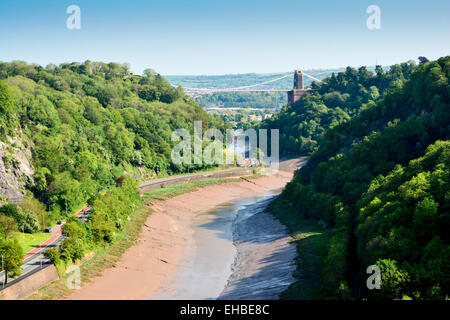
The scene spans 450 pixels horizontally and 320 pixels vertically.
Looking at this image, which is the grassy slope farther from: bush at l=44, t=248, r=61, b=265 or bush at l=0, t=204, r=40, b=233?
bush at l=0, t=204, r=40, b=233

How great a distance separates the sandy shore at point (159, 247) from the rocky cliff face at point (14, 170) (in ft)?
44.9

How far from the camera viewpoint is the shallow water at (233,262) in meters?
36.8

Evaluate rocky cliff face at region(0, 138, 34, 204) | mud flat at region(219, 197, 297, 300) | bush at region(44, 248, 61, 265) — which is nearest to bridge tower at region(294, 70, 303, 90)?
mud flat at region(219, 197, 297, 300)

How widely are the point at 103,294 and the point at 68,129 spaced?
45.7 m

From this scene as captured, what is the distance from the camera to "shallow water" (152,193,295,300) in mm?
36750

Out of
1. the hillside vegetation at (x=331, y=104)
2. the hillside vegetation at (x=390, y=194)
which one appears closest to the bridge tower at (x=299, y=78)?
the hillside vegetation at (x=331, y=104)

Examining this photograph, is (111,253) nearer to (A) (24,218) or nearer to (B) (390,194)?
(A) (24,218)

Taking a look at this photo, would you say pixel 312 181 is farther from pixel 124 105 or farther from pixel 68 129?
pixel 124 105

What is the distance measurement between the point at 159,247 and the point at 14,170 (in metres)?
19.5

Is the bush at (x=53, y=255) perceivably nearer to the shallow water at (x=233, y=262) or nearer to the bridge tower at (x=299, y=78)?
the shallow water at (x=233, y=262)

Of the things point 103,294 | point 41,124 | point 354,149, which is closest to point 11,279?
point 103,294

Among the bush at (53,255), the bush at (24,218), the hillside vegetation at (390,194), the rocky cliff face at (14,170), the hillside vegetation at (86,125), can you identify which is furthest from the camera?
the hillside vegetation at (86,125)

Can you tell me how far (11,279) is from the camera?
33.7 meters

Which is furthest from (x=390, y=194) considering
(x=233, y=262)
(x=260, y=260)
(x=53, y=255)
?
(x=53, y=255)
